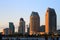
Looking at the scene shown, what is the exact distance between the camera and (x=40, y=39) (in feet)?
527

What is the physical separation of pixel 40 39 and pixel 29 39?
724 centimetres

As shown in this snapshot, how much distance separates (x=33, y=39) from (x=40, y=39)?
4.78 metres

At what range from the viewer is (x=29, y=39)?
16100 cm

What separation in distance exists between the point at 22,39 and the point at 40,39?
1183 cm

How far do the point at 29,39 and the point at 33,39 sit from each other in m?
3.14

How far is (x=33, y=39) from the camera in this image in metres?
159

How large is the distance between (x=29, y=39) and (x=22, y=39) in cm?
461

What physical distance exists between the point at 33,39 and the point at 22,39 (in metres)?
7.40
